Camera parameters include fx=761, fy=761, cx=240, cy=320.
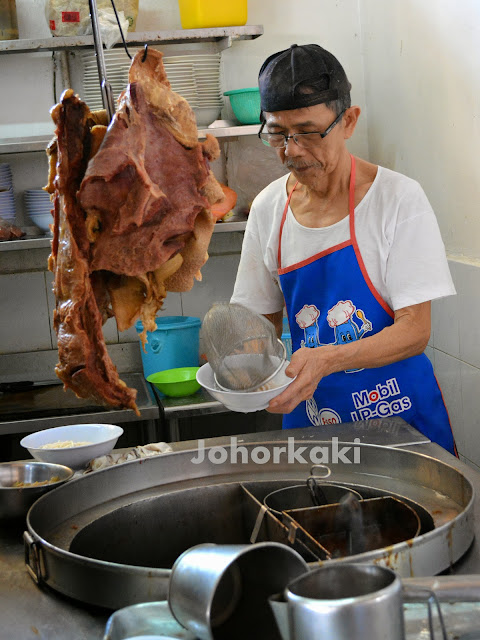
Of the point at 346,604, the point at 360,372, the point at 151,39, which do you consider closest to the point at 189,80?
the point at 151,39

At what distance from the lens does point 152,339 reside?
11.7ft

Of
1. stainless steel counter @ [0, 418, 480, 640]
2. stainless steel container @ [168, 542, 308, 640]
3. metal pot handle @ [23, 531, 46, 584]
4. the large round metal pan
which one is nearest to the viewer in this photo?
stainless steel container @ [168, 542, 308, 640]

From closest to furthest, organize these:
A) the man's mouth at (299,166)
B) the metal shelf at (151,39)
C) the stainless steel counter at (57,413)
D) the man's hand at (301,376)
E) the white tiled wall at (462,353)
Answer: the man's hand at (301,376)
the man's mouth at (299,166)
the white tiled wall at (462,353)
the stainless steel counter at (57,413)
the metal shelf at (151,39)

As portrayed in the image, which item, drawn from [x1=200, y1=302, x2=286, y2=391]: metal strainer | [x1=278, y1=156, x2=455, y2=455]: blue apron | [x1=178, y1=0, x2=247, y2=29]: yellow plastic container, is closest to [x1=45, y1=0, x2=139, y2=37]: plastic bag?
[x1=178, y1=0, x2=247, y2=29]: yellow plastic container

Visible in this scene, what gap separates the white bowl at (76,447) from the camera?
70.1 inches

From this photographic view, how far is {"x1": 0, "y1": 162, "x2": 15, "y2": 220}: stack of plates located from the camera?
3553 millimetres

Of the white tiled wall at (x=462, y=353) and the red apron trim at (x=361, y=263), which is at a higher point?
the red apron trim at (x=361, y=263)

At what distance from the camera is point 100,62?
46.8 inches

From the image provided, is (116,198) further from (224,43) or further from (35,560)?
(224,43)

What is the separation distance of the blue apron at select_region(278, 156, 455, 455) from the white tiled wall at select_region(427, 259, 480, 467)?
2.08ft

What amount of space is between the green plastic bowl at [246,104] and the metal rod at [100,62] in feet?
7.73

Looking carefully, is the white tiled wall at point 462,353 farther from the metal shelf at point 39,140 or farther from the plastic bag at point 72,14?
the plastic bag at point 72,14


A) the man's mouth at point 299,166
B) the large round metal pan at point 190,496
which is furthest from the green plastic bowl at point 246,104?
the large round metal pan at point 190,496

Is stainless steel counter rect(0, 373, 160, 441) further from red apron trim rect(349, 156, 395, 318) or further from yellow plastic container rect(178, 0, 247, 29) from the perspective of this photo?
yellow plastic container rect(178, 0, 247, 29)
